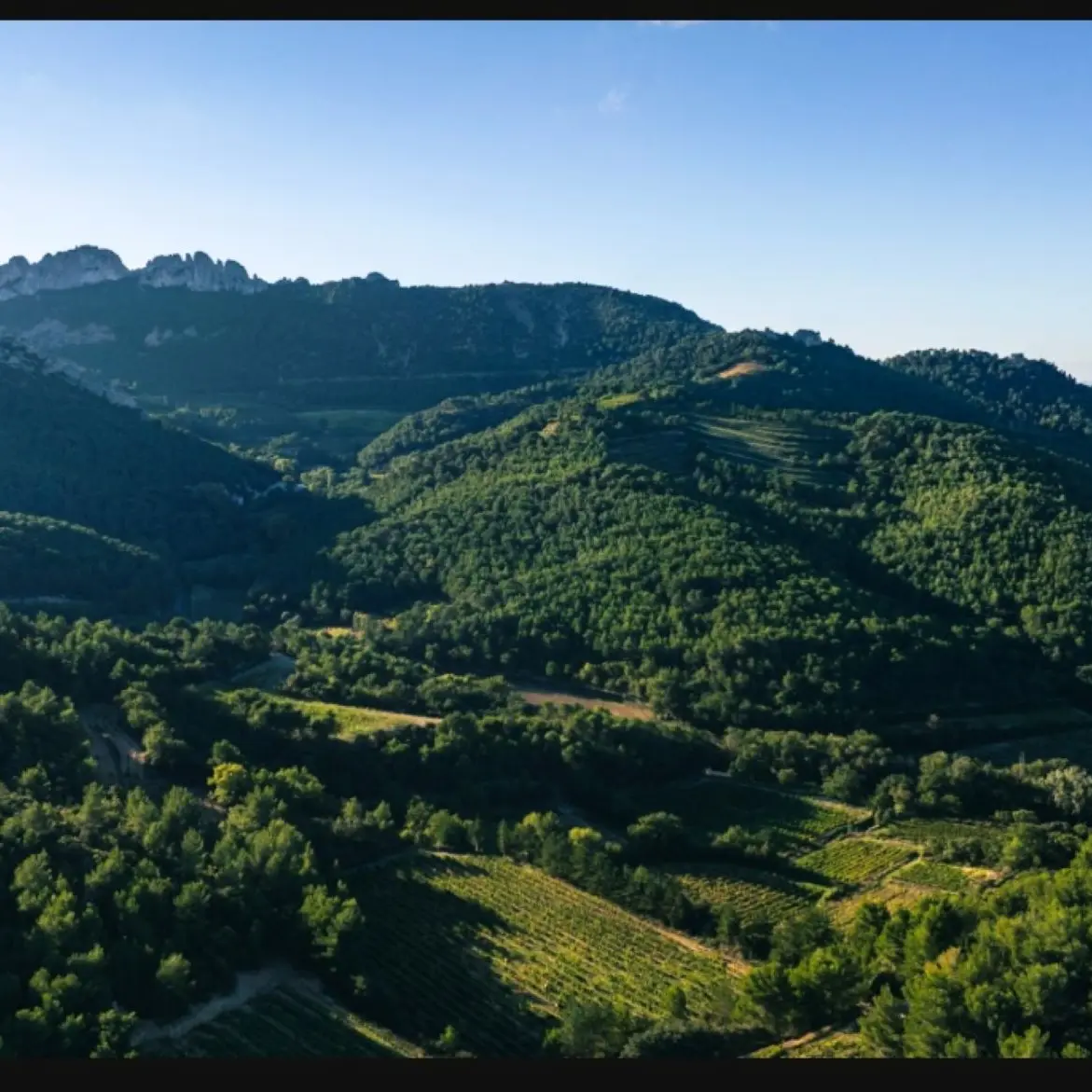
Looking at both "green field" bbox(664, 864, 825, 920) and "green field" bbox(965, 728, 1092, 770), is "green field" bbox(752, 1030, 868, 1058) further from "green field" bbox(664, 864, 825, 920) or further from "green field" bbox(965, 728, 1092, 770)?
"green field" bbox(965, 728, 1092, 770)

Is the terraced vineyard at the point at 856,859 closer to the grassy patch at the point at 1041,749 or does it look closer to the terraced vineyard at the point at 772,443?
the grassy patch at the point at 1041,749

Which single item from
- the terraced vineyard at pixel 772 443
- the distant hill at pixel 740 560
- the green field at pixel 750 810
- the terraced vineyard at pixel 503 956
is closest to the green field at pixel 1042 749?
the distant hill at pixel 740 560

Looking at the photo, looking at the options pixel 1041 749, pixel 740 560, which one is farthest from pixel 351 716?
pixel 1041 749

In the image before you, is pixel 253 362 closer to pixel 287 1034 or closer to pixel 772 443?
pixel 772 443

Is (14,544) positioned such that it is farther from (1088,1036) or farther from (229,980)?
(1088,1036)

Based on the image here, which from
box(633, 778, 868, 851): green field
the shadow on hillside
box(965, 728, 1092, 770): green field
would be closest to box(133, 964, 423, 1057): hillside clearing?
the shadow on hillside
